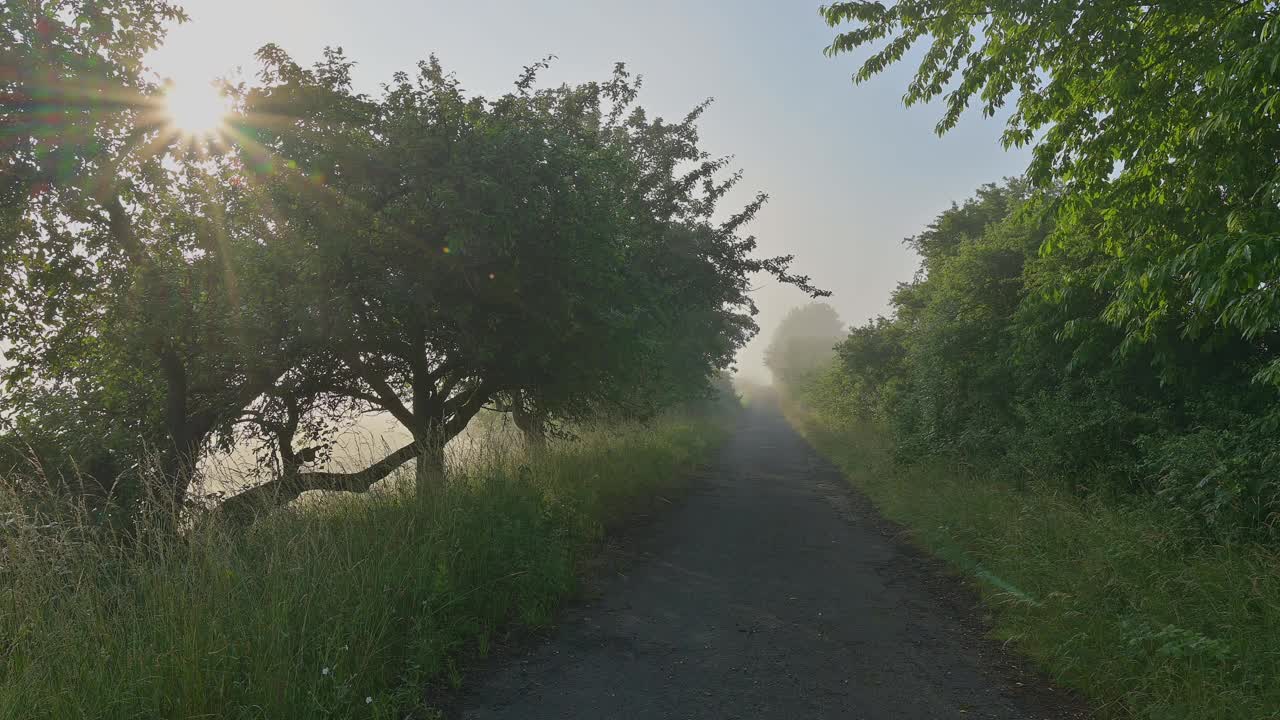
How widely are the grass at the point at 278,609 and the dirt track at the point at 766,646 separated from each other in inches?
21.3

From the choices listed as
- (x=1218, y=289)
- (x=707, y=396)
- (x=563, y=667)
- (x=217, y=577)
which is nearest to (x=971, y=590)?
(x=1218, y=289)

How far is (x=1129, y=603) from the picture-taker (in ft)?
16.3

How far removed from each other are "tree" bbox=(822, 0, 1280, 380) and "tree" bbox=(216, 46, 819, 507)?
434 cm

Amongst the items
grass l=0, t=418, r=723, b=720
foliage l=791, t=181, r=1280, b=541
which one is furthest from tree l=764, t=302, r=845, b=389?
grass l=0, t=418, r=723, b=720

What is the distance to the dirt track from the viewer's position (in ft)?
14.4

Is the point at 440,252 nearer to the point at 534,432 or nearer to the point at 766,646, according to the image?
the point at 534,432

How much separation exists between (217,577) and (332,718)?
4.53ft

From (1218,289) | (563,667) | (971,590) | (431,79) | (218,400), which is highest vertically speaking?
(431,79)

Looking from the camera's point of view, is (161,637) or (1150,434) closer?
(161,637)

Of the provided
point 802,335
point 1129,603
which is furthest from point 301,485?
point 802,335

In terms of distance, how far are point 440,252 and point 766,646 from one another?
19.6 ft

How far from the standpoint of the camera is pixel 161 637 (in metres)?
3.90

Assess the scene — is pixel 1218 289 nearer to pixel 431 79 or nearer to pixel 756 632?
pixel 756 632

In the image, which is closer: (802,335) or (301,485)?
(301,485)
